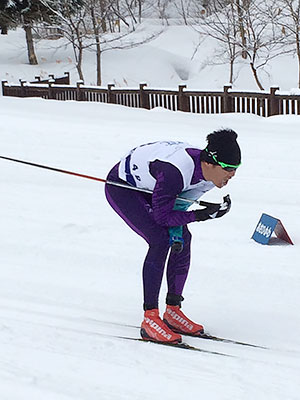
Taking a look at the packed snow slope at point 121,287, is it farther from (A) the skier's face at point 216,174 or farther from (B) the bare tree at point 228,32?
(B) the bare tree at point 228,32

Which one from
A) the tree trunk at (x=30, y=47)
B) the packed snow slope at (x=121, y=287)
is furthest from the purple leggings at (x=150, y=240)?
the tree trunk at (x=30, y=47)

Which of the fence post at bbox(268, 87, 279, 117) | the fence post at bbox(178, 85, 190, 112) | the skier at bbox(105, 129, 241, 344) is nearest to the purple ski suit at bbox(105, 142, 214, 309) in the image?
the skier at bbox(105, 129, 241, 344)

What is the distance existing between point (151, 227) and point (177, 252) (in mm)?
233

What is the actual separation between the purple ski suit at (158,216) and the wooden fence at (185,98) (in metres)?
8.57

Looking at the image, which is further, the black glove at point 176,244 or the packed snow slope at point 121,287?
→ the black glove at point 176,244

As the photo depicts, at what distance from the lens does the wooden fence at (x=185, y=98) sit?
42.0ft

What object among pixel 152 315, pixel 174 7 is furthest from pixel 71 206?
pixel 174 7

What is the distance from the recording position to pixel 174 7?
41.4m

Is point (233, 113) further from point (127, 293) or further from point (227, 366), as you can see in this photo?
point (227, 366)

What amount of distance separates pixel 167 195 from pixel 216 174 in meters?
0.31

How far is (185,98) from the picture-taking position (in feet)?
47.3

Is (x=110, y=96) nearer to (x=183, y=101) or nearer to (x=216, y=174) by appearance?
(x=183, y=101)

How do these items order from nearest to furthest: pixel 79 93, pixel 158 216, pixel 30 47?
pixel 158 216
pixel 79 93
pixel 30 47

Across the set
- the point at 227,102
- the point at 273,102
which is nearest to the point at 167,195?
the point at 273,102
